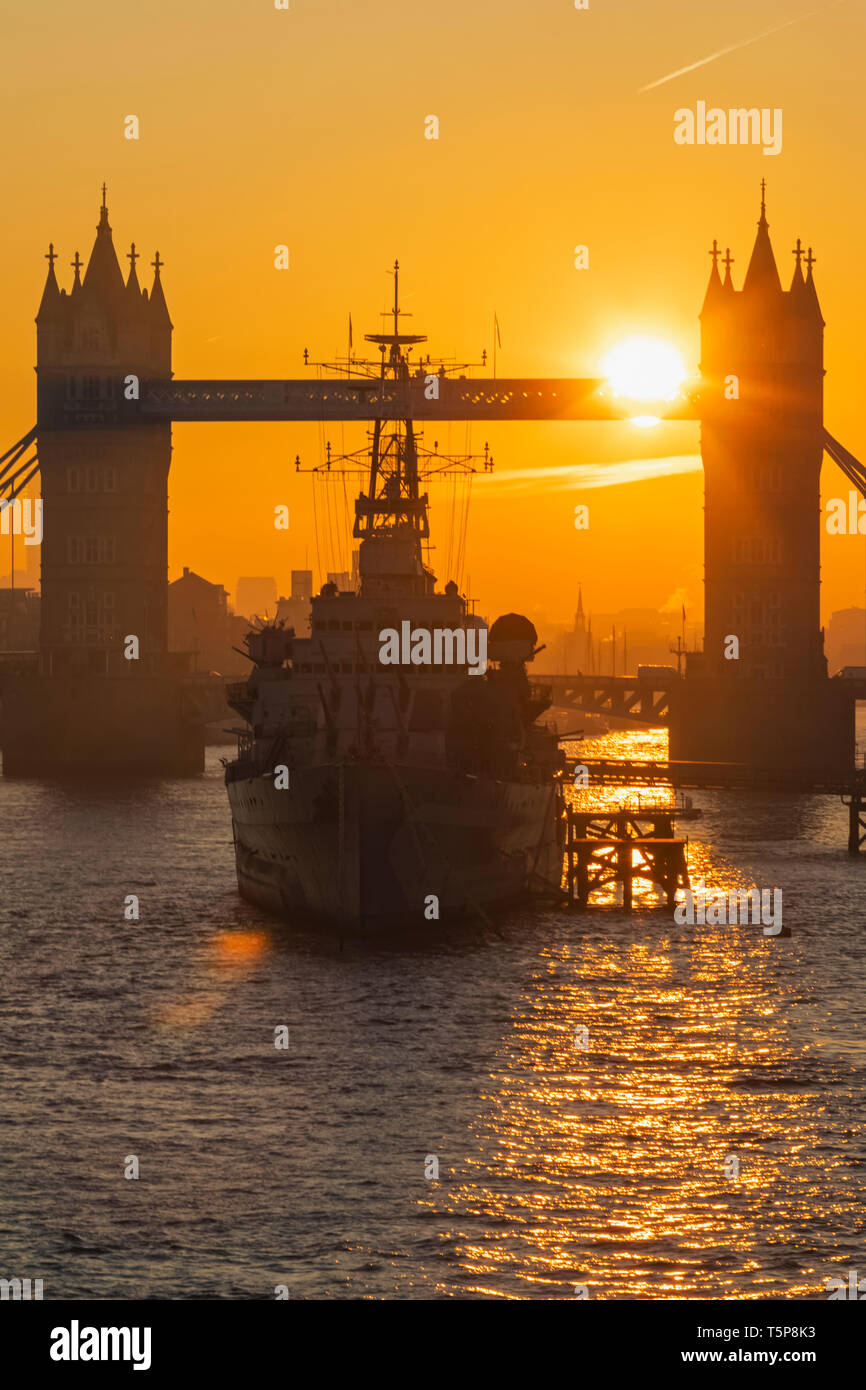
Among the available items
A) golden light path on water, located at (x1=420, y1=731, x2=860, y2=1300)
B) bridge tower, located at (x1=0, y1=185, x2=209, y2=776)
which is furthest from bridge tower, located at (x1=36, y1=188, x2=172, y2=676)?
golden light path on water, located at (x1=420, y1=731, x2=860, y2=1300)

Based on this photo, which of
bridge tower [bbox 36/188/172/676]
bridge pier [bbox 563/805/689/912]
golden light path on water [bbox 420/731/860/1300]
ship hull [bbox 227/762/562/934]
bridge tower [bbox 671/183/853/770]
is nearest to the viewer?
golden light path on water [bbox 420/731/860/1300]

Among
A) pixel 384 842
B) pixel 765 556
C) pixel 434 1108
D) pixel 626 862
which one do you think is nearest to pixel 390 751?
pixel 384 842

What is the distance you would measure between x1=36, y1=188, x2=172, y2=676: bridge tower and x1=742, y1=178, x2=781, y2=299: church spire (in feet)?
136

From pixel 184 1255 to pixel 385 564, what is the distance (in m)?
34.5

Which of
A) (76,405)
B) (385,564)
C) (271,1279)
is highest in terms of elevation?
(76,405)

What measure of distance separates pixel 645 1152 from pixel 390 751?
23.8 meters

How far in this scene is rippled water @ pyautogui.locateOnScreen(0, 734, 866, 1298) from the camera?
26.5 m

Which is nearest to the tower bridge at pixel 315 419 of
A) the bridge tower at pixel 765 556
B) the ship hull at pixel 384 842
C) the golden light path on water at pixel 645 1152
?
the bridge tower at pixel 765 556

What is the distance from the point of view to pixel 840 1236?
27391mm

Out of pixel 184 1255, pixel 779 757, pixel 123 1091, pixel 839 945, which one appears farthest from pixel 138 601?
pixel 184 1255

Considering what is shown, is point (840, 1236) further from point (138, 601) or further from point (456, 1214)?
point (138, 601)

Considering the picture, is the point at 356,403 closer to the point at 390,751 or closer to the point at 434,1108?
the point at 390,751

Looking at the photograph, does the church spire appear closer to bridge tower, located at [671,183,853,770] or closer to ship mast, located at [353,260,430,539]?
bridge tower, located at [671,183,853,770]

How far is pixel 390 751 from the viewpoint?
2119 inches
